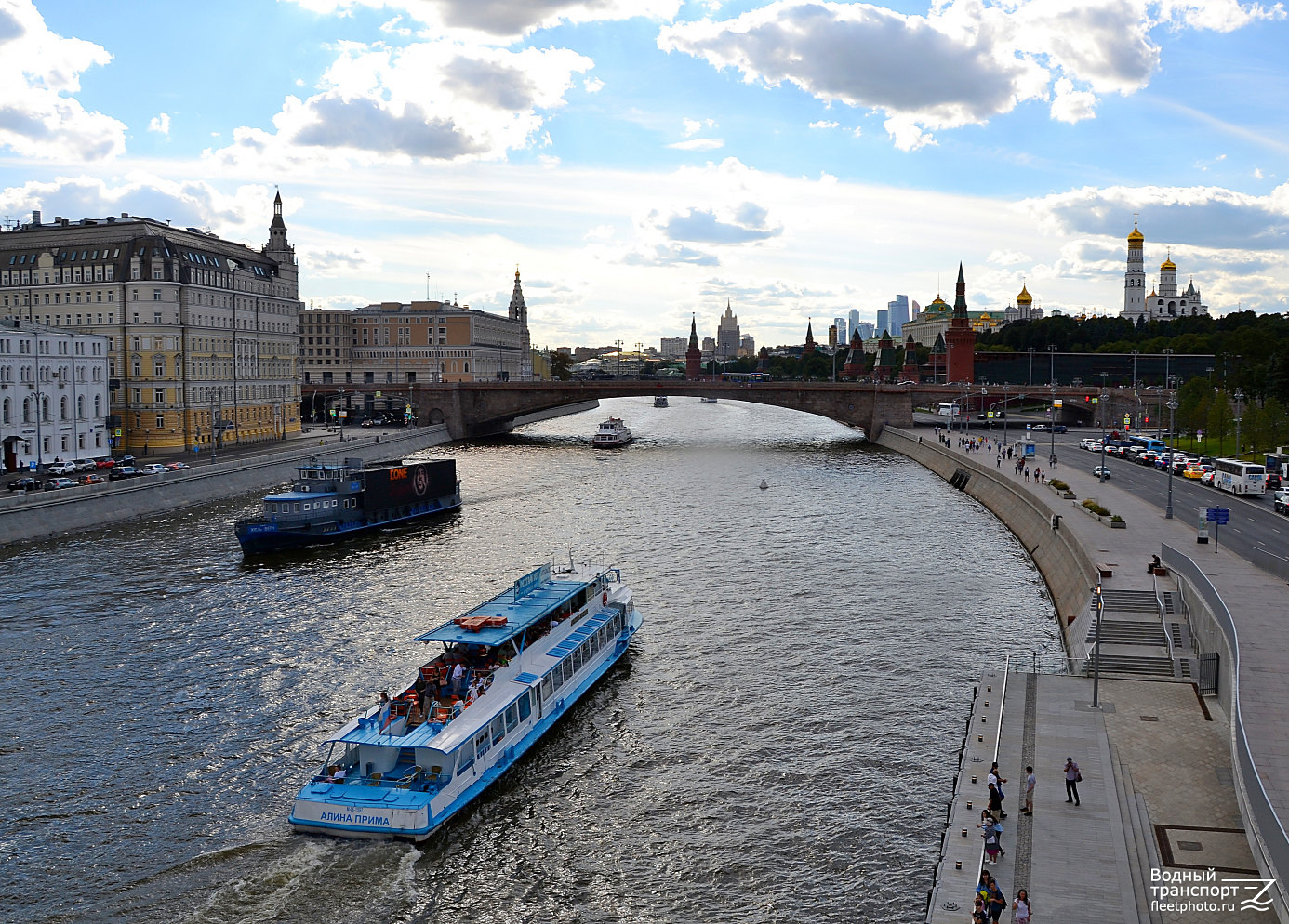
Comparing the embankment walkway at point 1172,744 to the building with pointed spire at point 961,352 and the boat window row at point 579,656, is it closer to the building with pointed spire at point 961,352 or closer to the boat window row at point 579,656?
the boat window row at point 579,656

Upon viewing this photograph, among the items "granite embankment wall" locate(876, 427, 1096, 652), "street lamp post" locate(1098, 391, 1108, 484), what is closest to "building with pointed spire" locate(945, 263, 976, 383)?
"street lamp post" locate(1098, 391, 1108, 484)

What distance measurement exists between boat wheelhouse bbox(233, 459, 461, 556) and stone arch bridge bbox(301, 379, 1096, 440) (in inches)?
2371

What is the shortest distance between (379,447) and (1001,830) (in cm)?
A: 9584

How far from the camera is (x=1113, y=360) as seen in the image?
614 feet

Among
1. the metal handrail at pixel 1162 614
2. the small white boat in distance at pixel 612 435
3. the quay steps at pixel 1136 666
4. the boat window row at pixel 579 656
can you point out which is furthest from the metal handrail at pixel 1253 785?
the small white boat in distance at pixel 612 435

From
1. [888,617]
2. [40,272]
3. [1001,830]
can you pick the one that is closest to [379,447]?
[40,272]

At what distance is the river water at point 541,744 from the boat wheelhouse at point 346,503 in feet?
8.14

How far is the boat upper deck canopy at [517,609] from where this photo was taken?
112 feet

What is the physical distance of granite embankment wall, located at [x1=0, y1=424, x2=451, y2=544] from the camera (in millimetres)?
62781

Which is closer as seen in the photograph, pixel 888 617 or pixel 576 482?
pixel 888 617

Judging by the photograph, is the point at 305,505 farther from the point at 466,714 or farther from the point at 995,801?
the point at 995,801

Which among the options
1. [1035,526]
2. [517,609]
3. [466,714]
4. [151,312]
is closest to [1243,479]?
[1035,526]

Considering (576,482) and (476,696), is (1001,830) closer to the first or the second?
(476,696)

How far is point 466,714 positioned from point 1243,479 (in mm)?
59754
